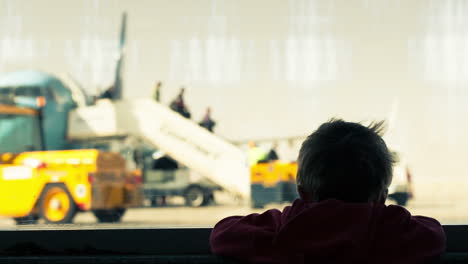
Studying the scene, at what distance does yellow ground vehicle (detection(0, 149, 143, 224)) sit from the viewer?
579 cm

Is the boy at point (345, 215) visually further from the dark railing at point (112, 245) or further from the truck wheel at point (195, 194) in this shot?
the truck wheel at point (195, 194)

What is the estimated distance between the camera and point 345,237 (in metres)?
0.85

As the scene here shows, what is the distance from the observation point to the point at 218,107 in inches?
101

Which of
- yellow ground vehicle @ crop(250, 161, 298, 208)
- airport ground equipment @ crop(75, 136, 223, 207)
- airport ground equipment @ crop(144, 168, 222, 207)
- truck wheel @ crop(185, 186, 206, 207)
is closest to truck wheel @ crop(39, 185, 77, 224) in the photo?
yellow ground vehicle @ crop(250, 161, 298, 208)

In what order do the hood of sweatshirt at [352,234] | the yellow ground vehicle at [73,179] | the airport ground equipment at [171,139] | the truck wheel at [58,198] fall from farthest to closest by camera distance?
the airport ground equipment at [171,139] → the truck wheel at [58,198] → the yellow ground vehicle at [73,179] → the hood of sweatshirt at [352,234]

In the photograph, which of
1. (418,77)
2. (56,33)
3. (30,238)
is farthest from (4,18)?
(418,77)

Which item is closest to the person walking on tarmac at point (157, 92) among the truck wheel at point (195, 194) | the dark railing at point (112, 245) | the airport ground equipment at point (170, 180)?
the dark railing at point (112, 245)

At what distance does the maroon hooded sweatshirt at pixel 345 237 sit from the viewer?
855mm

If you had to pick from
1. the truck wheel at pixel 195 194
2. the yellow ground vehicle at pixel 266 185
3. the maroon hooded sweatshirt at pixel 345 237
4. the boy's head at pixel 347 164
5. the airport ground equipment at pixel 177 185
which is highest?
the boy's head at pixel 347 164

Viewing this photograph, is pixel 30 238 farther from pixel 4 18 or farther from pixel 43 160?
pixel 43 160

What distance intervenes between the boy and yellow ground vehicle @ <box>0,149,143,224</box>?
4810 mm

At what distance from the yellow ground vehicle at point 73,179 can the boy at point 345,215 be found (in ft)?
15.8

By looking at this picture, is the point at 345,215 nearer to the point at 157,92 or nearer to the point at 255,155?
the point at 157,92

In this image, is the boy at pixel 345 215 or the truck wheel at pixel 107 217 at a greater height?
the boy at pixel 345 215
